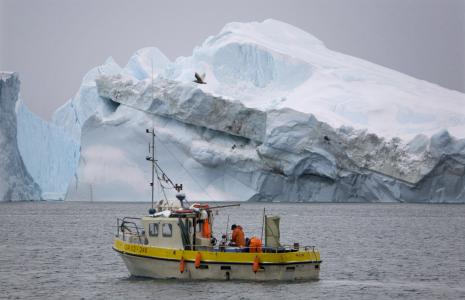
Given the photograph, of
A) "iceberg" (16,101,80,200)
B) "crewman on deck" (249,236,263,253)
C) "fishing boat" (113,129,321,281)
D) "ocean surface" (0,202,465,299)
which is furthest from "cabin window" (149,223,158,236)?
"iceberg" (16,101,80,200)

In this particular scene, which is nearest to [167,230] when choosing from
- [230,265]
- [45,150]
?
[230,265]

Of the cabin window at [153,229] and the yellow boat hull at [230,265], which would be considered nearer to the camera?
the yellow boat hull at [230,265]

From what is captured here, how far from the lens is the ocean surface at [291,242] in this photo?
23766mm

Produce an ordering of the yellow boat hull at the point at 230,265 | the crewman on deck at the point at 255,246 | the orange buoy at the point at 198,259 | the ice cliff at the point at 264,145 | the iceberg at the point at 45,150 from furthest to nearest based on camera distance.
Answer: the iceberg at the point at 45,150, the ice cliff at the point at 264,145, the orange buoy at the point at 198,259, the crewman on deck at the point at 255,246, the yellow boat hull at the point at 230,265

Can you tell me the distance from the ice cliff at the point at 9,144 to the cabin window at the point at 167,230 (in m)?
41.5

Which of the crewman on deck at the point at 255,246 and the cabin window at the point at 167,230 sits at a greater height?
the cabin window at the point at 167,230

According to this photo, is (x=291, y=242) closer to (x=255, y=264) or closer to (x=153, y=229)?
(x=153, y=229)

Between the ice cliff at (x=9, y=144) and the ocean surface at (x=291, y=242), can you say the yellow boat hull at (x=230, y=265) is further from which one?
the ice cliff at (x=9, y=144)

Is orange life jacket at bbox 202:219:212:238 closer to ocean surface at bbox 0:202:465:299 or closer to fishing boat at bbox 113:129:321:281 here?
fishing boat at bbox 113:129:321:281

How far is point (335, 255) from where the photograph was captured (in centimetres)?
3369

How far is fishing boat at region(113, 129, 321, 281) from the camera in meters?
23.5

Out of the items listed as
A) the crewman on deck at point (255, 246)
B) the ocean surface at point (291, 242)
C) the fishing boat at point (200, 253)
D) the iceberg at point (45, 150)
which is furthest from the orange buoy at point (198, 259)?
the iceberg at point (45, 150)

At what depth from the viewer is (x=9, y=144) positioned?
211ft

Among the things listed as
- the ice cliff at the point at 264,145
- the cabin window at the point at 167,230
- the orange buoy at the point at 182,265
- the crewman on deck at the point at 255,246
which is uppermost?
the ice cliff at the point at 264,145
